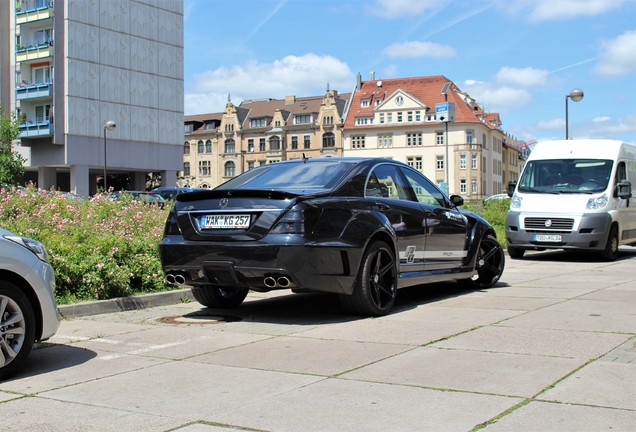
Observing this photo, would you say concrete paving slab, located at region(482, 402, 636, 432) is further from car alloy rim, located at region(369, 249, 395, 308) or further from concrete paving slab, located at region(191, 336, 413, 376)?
car alloy rim, located at region(369, 249, 395, 308)

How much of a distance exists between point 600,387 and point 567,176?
12669 mm

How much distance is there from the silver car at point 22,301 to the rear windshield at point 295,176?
268 cm

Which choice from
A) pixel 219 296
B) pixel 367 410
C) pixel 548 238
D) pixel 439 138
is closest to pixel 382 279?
pixel 219 296

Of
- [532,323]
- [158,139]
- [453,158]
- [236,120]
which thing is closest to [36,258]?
[532,323]

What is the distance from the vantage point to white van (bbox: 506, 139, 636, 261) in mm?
15750

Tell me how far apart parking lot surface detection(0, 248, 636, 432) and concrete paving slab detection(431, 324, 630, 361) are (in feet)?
0.05

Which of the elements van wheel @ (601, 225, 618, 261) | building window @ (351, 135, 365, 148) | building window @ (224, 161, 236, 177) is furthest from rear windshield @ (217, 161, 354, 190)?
building window @ (224, 161, 236, 177)

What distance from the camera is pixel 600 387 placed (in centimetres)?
463

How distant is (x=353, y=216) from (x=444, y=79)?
350 ft

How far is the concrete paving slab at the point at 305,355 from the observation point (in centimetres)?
539

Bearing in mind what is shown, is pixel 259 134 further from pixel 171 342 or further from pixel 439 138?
pixel 171 342

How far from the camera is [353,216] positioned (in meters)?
7.40

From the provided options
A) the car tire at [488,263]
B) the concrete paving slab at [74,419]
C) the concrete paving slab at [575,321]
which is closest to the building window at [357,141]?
the car tire at [488,263]

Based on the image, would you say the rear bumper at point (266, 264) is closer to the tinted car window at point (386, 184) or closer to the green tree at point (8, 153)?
the tinted car window at point (386, 184)
